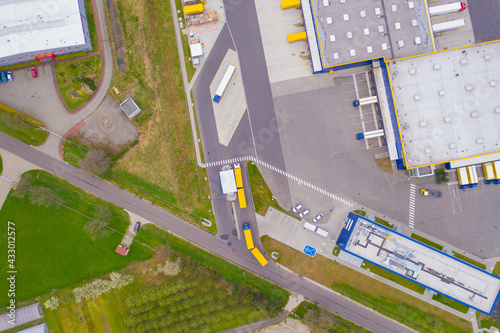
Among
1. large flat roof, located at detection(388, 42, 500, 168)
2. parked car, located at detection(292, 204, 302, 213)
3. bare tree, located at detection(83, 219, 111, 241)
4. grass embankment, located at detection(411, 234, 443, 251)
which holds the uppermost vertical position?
large flat roof, located at detection(388, 42, 500, 168)

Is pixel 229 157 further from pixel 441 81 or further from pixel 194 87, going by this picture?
pixel 441 81

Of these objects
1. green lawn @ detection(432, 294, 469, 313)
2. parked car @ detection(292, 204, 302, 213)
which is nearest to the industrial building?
parked car @ detection(292, 204, 302, 213)

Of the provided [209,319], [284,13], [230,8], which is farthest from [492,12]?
[209,319]

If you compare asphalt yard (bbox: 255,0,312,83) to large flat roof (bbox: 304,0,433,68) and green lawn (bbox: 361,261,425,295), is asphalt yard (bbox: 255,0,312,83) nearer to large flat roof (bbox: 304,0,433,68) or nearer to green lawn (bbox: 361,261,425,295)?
large flat roof (bbox: 304,0,433,68)

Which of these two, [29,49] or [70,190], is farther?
[70,190]

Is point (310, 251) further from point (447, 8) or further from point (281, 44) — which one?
point (447, 8)

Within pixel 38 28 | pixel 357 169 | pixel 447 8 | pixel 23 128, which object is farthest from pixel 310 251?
pixel 38 28

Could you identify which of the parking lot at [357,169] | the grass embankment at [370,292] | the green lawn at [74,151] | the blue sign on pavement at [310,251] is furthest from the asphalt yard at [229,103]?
the green lawn at [74,151]
